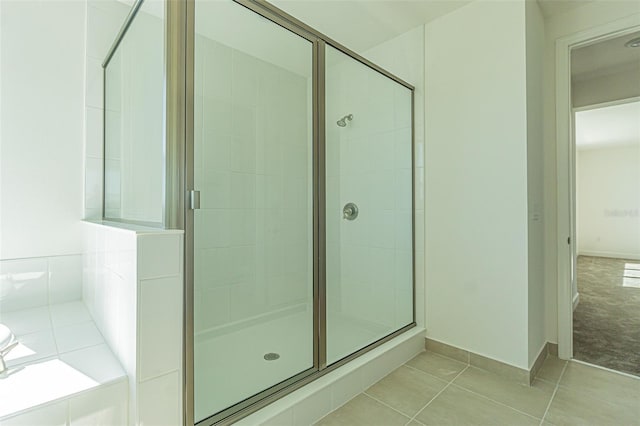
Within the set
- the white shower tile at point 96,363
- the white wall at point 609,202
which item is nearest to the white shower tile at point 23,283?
the white shower tile at point 96,363

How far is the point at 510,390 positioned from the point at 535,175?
128 centimetres

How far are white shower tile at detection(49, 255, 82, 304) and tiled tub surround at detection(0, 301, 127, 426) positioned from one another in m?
0.44

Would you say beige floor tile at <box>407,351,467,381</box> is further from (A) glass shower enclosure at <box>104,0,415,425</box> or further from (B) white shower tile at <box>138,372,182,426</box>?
(B) white shower tile at <box>138,372,182,426</box>

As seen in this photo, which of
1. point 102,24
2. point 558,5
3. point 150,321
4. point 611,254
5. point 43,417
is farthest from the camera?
point 611,254

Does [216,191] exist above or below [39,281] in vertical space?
above

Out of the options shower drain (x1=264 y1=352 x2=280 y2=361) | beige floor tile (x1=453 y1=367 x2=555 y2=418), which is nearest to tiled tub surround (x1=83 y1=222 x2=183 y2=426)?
shower drain (x1=264 y1=352 x2=280 y2=361)

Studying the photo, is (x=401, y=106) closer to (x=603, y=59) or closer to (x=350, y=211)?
(x=350, y=211)

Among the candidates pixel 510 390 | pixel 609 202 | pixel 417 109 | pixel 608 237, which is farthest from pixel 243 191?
pixel 608 237

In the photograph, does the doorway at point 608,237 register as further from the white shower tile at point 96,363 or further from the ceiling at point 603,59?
the white shower tile at point 96,363

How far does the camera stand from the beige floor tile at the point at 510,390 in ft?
5.06

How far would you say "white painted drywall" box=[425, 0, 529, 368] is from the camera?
1.79 meters

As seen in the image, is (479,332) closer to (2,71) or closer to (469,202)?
(469,202)

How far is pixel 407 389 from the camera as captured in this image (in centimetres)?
168

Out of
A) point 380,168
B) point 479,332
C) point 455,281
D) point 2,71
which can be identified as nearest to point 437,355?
point 479,332
